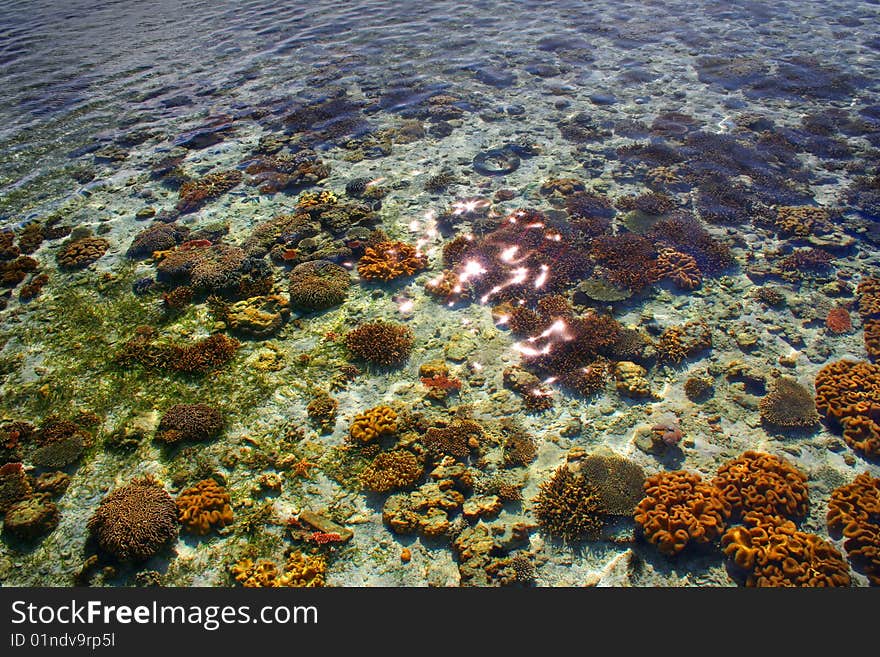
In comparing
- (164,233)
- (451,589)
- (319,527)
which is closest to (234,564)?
(319,527)

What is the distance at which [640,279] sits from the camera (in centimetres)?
1259

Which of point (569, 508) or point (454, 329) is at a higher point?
point (454, 329)

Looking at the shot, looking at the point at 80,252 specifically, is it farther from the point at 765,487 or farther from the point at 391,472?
the point at 765,487

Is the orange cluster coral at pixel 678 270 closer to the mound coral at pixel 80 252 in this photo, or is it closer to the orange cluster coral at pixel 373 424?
the orange cluster coral at pixel 373 424

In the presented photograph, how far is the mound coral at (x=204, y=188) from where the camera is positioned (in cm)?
1615

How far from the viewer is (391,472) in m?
9.05

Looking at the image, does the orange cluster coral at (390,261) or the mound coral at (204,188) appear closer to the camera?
the orange cluster coral at (390,261)

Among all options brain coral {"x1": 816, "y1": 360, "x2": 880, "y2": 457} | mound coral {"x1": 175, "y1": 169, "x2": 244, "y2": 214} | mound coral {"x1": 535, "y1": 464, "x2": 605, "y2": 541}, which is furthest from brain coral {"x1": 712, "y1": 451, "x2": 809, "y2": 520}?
A: mound coral {"x1": 175, "y1": 169, "x2": 244, "y2": 214}

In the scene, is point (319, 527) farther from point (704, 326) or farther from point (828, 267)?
point (828, 267)

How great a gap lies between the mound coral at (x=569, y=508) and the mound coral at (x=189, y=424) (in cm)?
645

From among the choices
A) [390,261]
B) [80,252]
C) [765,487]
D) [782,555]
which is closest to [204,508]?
[390,261]

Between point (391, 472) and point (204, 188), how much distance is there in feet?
41.9

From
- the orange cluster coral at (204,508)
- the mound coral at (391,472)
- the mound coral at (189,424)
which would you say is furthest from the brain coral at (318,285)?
the orange cluster coral at (204,508)

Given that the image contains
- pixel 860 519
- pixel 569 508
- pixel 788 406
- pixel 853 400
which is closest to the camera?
pixel 860 519
